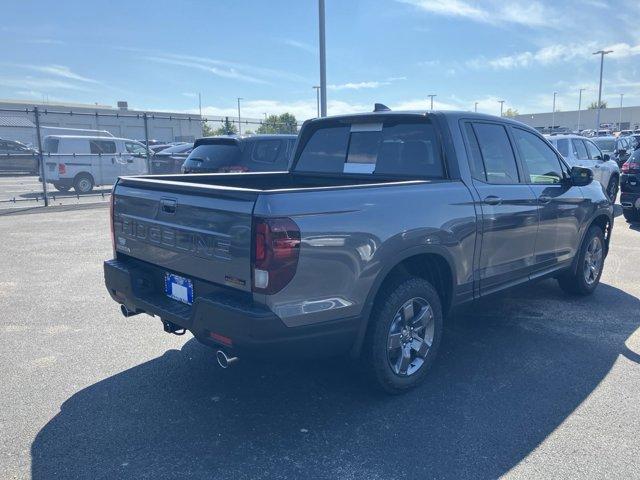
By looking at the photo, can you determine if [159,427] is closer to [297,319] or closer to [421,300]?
[297,319]

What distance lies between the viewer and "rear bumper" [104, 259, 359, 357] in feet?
9.32

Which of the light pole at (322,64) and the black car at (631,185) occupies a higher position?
the light pole at (322,64)

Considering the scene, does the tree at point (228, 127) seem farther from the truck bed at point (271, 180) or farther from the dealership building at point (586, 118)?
the dealership building at point (586, 118)

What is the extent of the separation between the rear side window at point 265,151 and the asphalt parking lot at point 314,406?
18.5 feet

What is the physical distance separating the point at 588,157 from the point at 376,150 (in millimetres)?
10737

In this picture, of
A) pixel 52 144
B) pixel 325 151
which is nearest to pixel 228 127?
pixel 52 144

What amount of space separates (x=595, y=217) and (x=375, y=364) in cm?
378

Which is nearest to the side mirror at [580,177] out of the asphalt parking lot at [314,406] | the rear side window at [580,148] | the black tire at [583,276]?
the black tire at [583,276]

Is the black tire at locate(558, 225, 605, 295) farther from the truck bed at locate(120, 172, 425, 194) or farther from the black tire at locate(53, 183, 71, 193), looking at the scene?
the black tire at locate(53, 183, 71, 193)

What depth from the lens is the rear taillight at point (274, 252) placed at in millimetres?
2783

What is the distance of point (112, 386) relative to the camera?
3809 mm

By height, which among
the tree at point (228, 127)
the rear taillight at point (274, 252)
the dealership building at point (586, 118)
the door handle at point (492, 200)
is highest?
the dealership building at point (586, 118)

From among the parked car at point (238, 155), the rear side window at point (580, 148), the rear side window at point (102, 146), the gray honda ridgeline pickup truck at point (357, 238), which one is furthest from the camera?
the rear side window at point (102, 146)

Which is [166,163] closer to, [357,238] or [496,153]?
[496,153]
